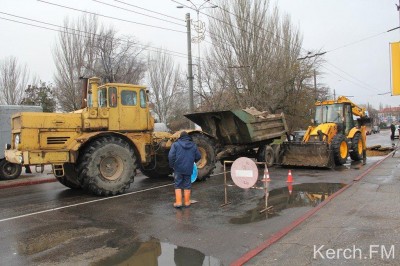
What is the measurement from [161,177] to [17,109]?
254 inches

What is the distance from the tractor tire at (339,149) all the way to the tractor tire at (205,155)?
554cm

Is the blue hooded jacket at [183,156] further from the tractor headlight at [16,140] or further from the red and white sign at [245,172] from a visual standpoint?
the tractor headlight at [16,140]

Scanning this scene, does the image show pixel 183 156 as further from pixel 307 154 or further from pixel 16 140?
pixel 307 154

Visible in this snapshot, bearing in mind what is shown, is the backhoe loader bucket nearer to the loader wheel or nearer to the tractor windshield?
the tractor windshield

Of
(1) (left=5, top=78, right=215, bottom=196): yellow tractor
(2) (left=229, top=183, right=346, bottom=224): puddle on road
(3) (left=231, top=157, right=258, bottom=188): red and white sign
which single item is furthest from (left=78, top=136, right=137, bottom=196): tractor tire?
(2) (left=229, top=183, right=346, bottom=224): puddle on road

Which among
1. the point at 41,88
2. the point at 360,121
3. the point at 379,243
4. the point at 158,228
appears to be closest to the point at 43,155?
the point at 158,228

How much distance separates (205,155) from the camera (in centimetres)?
1309

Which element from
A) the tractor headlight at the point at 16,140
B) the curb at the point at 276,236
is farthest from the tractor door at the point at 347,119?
the tractor headlight at the point at 16,140

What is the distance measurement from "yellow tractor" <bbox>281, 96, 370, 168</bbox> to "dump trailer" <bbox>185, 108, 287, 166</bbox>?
758 millimetres

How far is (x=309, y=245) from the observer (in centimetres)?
578

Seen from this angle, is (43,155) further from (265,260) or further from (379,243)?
(379,243)

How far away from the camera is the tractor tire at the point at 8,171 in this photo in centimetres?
1468

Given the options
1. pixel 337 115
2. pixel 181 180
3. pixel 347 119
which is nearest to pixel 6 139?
pixel 181 180

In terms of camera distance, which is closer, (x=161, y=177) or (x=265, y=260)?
(x=265, y=260)
